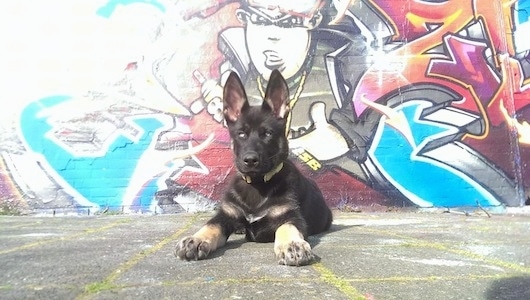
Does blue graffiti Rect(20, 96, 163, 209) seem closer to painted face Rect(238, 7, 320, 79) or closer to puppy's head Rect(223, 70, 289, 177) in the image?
painted face Rect(238, 7, 320, 79)

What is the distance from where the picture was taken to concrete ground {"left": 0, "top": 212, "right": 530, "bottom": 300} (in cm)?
189

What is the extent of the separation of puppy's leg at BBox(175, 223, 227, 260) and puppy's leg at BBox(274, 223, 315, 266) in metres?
0.43

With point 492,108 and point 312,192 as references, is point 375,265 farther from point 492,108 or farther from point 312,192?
point 492,108

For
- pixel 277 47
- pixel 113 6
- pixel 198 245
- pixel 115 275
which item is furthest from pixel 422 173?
pixel 115 275

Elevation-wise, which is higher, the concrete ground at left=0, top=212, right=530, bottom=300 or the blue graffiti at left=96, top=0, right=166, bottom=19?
the blue graffiti at left=96, top=0, right=166, bottom=19

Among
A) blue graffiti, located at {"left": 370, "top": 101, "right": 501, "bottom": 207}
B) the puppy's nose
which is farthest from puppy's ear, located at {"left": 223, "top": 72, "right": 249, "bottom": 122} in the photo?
blue graffiti, located at {"left": 370, "top": 101, "right": 501, "bottom": 207}

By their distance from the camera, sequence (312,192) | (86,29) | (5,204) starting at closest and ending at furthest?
(312,192) → (5,204) → (86,29)

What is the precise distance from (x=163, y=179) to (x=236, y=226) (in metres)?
4.44

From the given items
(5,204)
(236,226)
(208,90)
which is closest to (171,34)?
(208,90)

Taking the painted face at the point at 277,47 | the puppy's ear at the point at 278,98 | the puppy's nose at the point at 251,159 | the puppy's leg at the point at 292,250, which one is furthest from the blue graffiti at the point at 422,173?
the puppy's leg at the point at 292,250

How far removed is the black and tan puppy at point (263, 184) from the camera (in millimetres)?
3254

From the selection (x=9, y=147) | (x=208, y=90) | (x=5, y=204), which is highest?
(x=208, y=90)

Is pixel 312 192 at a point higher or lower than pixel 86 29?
lower

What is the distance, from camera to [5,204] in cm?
729
